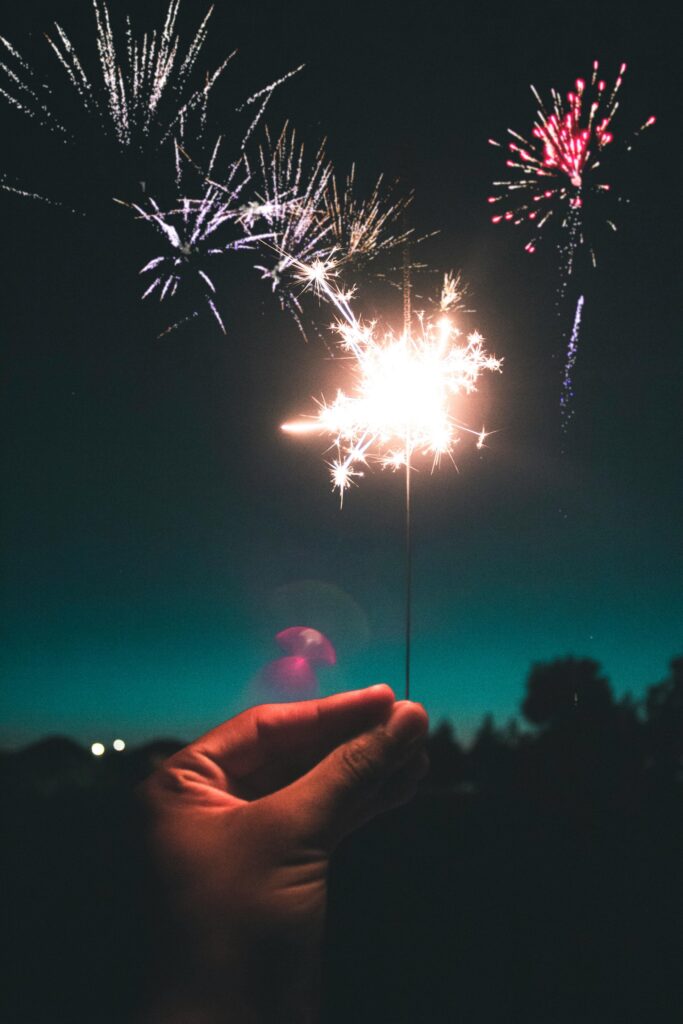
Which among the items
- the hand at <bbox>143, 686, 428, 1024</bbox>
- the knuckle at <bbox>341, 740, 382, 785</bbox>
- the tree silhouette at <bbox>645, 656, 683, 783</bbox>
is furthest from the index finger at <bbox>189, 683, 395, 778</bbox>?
the tree silhouette at <bbox>645, 656, 683, 783</bbox>

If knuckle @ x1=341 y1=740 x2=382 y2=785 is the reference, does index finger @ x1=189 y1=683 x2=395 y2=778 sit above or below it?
above

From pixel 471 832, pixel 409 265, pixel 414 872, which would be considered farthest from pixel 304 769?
pixel 471 832

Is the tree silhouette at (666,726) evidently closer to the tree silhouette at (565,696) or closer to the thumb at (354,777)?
the tree silhouette at (565,696)

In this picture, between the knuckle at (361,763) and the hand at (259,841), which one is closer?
the hand at (259,841)

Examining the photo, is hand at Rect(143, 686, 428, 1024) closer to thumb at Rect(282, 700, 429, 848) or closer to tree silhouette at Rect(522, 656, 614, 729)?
thumb at Rect(282, 700, 429, 848)

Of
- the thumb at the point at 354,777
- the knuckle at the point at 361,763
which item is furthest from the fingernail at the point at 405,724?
the knuckle at the point at 361,763

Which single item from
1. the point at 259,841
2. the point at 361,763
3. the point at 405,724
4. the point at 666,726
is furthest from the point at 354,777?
the point at 666,726

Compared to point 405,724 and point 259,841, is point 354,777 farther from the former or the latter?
point 259,841

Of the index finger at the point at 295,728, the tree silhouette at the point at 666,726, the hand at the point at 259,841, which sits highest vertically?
the tree silhouette at the point at 666,726
